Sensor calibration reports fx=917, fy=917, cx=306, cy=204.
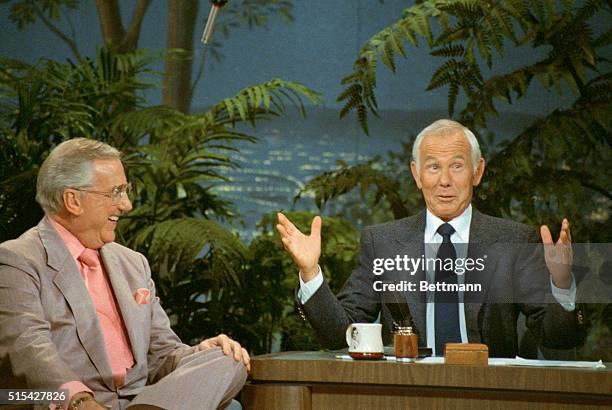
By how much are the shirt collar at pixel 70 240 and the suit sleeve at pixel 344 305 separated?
0.70 m

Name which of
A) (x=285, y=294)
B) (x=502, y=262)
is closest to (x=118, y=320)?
(x=502, y=262)

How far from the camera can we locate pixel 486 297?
2789 mm

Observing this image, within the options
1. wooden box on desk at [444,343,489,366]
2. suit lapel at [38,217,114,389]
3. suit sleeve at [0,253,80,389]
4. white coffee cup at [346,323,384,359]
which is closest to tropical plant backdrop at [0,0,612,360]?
suit lapel at [38,217,114,389]

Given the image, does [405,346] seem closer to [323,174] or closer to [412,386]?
[412,386]

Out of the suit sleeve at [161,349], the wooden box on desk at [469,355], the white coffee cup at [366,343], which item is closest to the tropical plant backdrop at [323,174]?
the suit sleeve at [161,349]

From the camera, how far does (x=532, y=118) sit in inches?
187

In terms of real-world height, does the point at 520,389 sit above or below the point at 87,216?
below

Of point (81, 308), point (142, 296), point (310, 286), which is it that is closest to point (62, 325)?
point (81, 308)

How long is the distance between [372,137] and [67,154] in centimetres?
240

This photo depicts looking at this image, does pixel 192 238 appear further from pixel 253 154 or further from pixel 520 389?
pixel 520 389

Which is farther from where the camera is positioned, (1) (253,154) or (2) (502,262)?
(1) (253,154)

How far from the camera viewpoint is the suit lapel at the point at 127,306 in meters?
2.75

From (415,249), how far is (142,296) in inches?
34.5

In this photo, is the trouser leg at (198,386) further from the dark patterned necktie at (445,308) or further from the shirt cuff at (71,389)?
the dark patterned necktie at (445,308)
